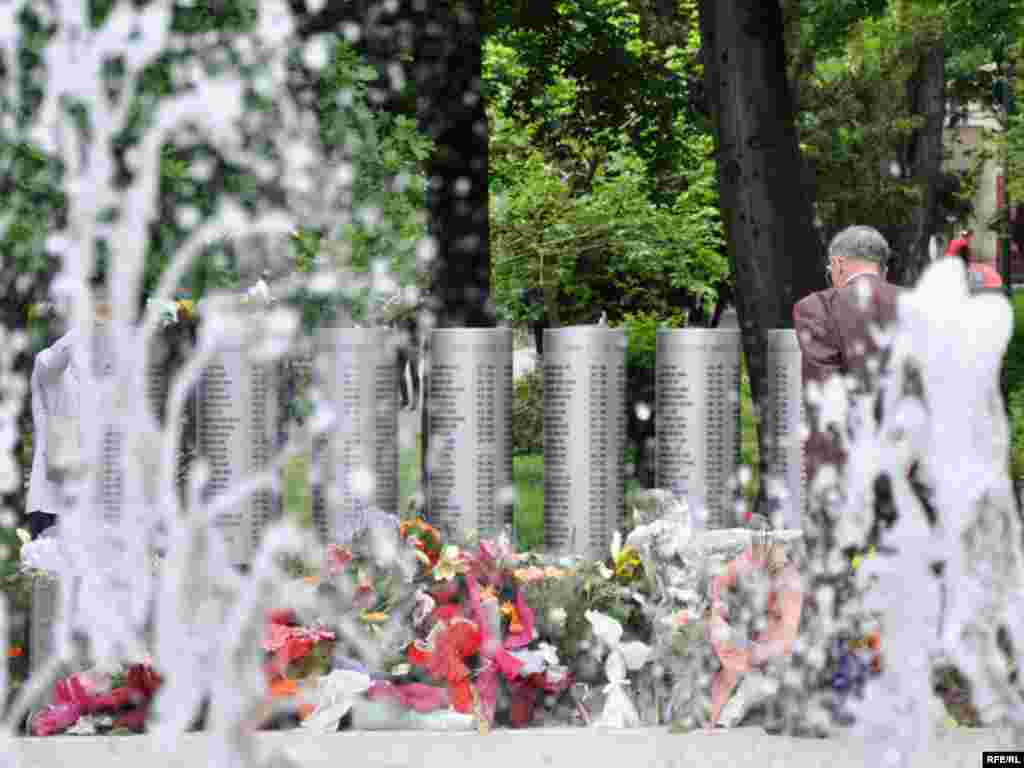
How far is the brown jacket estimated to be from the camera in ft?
20.5

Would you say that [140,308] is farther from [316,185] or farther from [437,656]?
[437,656]

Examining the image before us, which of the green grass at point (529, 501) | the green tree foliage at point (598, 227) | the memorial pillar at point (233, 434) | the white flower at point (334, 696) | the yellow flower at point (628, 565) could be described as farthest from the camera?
the green tree foliage at point (598, 227)

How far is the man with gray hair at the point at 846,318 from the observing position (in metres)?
6.25

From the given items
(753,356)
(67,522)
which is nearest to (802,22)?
(753,356)

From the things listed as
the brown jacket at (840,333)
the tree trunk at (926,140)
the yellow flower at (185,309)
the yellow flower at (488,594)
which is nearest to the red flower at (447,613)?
the yellow flower at (488,594)

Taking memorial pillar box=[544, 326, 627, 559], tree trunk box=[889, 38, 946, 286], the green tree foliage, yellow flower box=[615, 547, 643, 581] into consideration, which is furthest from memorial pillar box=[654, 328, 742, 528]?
tree trunk box=[889, 38, 946, 286]

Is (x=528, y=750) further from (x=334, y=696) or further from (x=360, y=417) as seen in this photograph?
(x=360, y=417)

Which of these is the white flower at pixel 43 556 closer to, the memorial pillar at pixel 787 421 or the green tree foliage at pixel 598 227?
the memorial pillar at pixel 787 421

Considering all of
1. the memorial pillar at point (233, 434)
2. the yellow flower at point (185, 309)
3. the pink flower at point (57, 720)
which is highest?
the yellow flower at point (185, 309)

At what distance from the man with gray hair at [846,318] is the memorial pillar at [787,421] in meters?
1.36

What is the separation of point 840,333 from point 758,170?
11.1ft

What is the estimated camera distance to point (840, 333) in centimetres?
634

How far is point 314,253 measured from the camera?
308 inches

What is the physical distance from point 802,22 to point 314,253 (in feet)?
58.3
